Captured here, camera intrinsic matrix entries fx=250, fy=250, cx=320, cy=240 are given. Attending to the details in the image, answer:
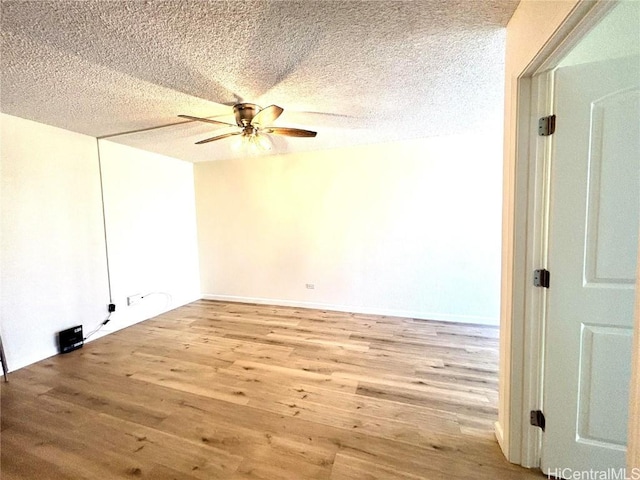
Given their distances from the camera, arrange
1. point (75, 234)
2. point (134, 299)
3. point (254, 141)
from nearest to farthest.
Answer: point (254, 141)
point (75, 234)
point (134, 299)

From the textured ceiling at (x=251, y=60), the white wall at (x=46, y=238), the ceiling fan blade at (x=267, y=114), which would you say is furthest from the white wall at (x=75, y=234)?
A: the ceiling fan blade at (x=267, y=114)

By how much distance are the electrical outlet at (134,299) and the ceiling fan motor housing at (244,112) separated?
9.30ft

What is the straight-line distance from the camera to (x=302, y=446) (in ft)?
4.81

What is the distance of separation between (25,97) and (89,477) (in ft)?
8.84

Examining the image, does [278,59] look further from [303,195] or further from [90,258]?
[90,258]

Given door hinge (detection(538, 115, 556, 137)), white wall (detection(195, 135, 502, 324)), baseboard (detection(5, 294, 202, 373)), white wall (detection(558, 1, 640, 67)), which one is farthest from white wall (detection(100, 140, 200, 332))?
white wall (detection(558, 1, 640, 67))

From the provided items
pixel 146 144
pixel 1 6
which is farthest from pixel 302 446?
pixel 146 144

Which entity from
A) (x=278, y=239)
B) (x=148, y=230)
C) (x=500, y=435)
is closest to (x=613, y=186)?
(x=500, y=435)

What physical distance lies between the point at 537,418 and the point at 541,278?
738 millimetres

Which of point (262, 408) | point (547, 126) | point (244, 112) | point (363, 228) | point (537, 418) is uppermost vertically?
point (244, 112)

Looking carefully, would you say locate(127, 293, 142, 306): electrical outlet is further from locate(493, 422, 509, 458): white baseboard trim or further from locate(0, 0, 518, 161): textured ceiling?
locate(493, 422, 509, 458): white baseboard trim

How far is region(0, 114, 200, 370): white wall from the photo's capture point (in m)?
2.31

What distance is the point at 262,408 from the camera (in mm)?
1776

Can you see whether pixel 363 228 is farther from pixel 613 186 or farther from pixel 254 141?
pixel 613 186
